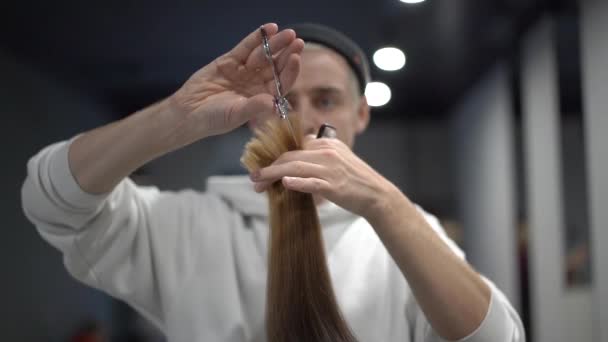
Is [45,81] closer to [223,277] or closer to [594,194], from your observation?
[223,277]

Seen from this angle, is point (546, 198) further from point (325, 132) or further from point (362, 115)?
point (325, 132)

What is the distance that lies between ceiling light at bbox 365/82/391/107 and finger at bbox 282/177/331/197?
0.29 meters

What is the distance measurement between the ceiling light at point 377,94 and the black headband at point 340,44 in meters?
0.03

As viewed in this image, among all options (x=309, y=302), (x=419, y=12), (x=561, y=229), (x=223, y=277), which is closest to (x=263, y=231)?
(x=223, y=277)

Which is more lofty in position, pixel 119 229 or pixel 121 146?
pixel 121 146

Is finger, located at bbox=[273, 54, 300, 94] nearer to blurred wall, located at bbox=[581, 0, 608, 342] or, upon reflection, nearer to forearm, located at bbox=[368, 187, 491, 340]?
forearm, located at bbox=[368, 187, 491, 340]

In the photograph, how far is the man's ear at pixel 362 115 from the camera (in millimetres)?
767

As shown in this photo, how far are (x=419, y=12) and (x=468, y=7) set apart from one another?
0.14 metres

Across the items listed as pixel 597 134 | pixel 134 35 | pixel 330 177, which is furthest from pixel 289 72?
pixel 597 134

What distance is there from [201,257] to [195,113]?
0.85 ft

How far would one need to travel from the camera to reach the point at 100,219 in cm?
66

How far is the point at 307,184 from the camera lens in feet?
1.69

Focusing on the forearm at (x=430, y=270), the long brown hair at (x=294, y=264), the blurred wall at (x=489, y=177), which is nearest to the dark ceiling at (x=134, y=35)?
the long brown hair at (x=294, y=264)

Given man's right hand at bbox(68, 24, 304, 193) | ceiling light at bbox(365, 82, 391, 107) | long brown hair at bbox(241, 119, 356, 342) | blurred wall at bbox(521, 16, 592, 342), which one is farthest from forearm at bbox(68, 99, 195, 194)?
blurred wall at bbox(521, 16, 592, 342)
